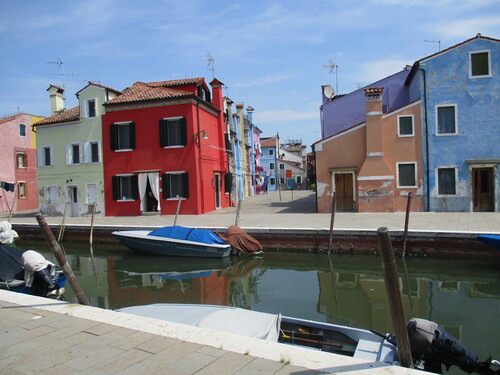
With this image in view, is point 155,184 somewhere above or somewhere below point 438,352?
above

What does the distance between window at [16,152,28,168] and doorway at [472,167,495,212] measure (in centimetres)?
3119

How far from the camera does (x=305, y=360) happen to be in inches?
139

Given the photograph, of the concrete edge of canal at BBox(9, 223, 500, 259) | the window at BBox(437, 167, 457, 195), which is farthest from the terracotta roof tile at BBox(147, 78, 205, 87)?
the window at BBox(437, 167, 457, 195)

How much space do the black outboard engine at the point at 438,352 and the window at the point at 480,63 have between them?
17.3 meters

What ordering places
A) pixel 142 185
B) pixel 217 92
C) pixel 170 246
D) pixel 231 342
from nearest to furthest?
pixel 231 342 → pixel 170 246 → pixel 142 185 → pixel 217 92

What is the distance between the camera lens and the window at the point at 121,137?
22578 mm

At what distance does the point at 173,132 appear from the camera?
863 inches

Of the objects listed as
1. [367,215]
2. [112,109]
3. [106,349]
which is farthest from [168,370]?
[112,109]

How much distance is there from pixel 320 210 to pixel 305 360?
16622mm

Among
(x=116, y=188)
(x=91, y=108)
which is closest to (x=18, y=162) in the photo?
(x=91, y=108)

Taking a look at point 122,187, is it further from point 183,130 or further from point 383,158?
point 383,158

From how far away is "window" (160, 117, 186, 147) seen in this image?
21609 millimetres

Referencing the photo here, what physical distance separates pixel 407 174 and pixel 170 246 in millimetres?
11659

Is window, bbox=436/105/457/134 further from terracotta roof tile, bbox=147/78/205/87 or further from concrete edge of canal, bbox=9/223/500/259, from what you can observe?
terracotta roof tile, bbox=147/78/205/87
